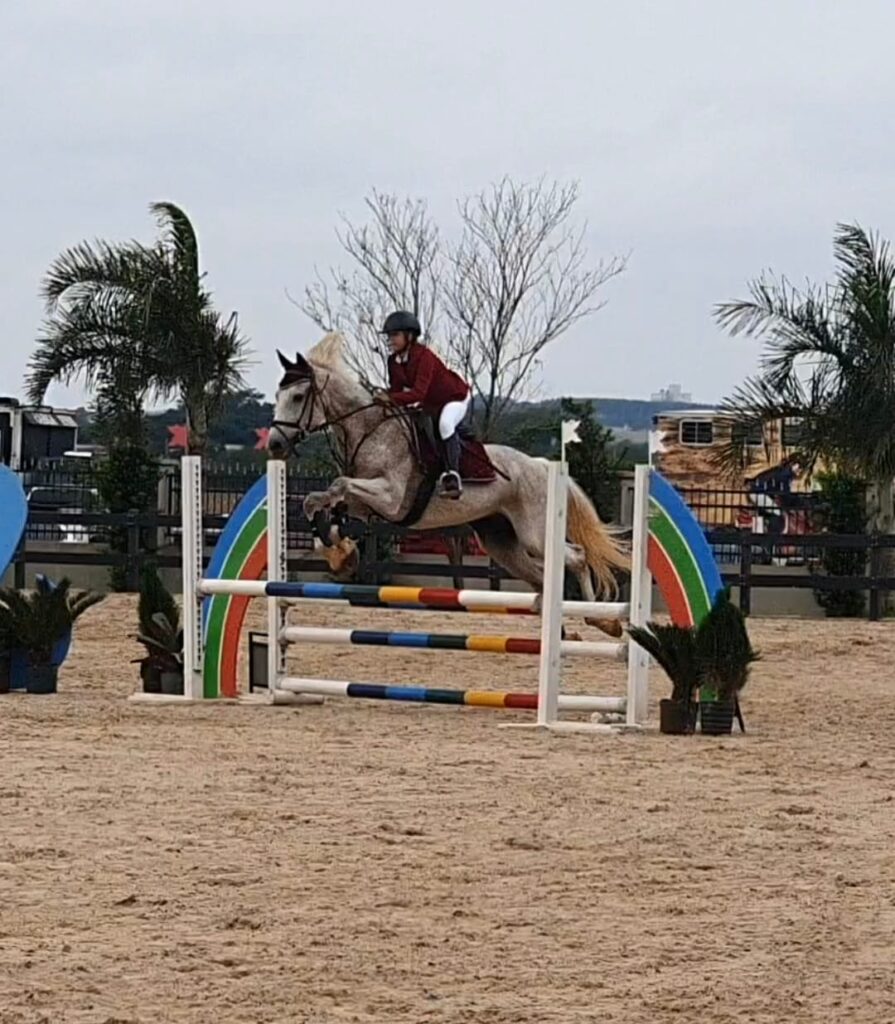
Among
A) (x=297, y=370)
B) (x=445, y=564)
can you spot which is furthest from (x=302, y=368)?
(x=445, y=564)

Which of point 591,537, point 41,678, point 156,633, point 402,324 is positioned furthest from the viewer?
point 591,537

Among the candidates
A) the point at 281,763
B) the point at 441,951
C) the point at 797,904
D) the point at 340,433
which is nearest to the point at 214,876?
the point at 441,951

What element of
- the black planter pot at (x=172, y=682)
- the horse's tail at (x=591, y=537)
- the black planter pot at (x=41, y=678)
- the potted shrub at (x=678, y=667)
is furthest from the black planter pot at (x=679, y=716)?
the black planter pot at (x=41, y=678)

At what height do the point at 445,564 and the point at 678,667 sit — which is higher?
the point at 445,564

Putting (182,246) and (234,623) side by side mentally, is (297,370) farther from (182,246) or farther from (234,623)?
(182,246)

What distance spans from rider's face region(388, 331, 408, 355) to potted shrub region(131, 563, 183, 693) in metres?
1.92

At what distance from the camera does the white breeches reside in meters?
11.8

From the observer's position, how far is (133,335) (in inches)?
982

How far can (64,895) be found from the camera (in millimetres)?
5531

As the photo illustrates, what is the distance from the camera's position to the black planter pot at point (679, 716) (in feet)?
32.4

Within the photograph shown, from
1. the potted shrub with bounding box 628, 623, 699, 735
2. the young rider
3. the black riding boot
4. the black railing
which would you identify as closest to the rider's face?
the young rider

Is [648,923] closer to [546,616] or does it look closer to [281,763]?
[281,763]

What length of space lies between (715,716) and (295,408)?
10.3 ft

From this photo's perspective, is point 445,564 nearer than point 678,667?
No
